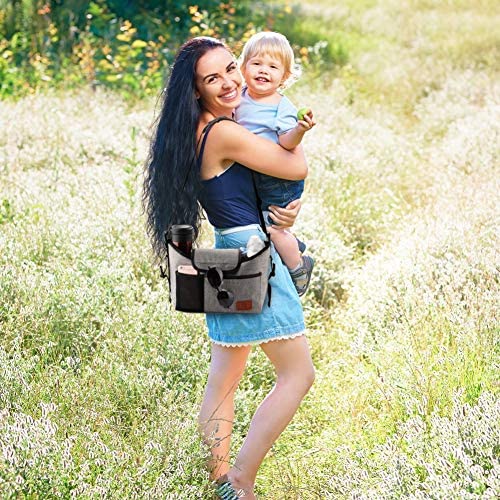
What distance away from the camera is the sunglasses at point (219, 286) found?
3312 millimetres

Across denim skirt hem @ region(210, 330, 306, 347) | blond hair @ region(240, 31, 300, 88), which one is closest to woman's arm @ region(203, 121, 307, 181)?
blond hair @ region(240, 31, 300, 88)

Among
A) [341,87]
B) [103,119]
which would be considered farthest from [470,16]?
[103,119]

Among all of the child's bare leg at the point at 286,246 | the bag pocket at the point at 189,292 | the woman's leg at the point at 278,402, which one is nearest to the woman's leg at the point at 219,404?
the woman's leg at the point at 278,402

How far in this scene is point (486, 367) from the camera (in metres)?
3.90

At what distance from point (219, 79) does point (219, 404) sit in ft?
4.15

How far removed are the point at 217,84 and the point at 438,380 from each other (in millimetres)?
1619

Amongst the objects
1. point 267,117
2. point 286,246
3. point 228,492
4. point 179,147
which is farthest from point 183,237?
point 228,492

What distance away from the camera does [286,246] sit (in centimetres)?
356

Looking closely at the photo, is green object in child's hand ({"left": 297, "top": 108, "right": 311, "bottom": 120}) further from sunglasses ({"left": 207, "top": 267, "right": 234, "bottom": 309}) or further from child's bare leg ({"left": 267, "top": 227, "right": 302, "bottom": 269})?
sunglasses ({"left": 207, "top": 267, "right": 234, "bottom": 309})

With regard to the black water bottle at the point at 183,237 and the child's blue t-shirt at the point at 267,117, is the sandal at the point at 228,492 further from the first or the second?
the child's blue t-shirt at the point at 267,117

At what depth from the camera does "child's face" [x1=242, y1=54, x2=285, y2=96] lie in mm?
3480

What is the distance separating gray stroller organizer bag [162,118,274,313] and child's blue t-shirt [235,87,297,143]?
0.20 meters

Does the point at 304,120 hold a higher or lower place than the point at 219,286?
higher

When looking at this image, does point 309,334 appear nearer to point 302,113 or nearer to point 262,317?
point 262,317
